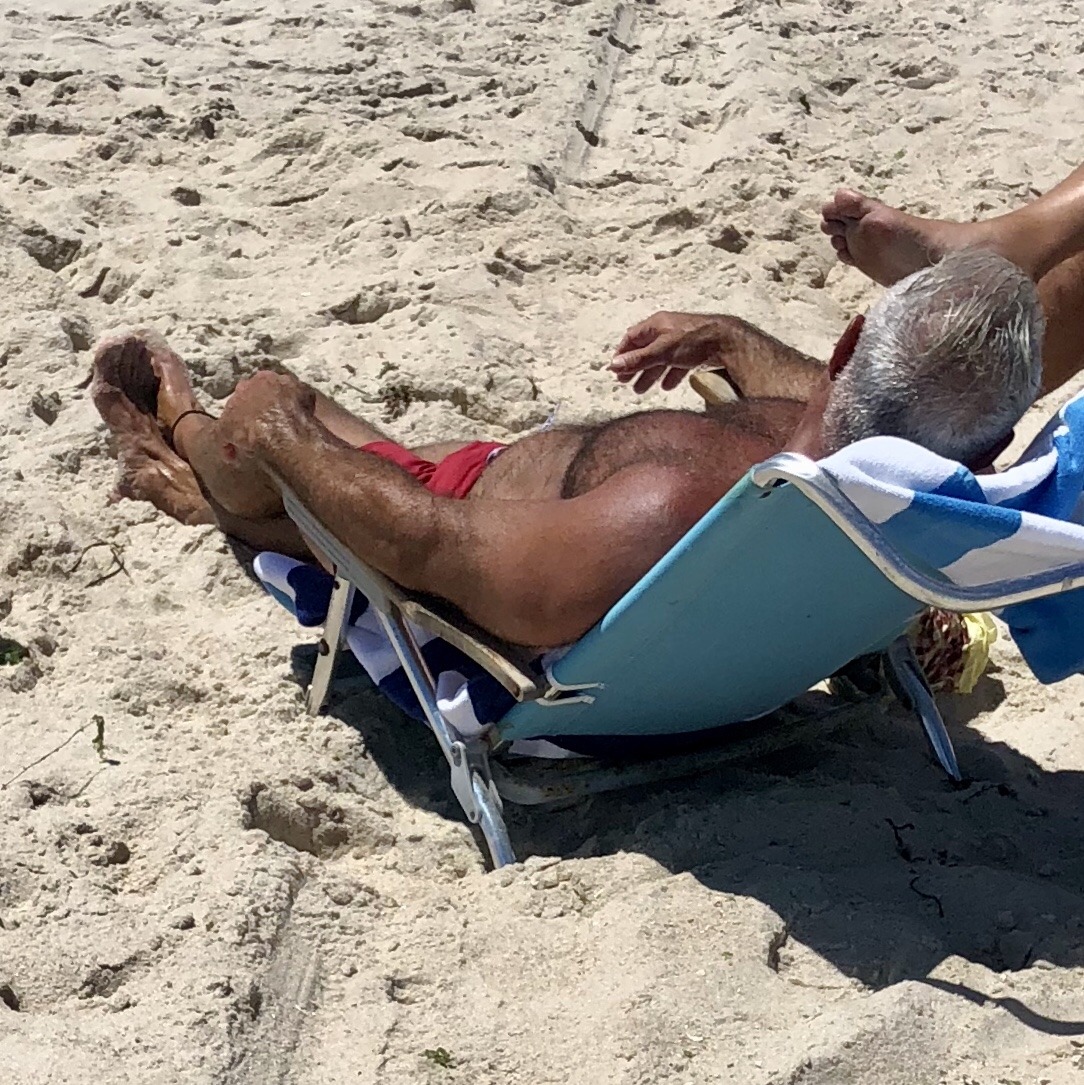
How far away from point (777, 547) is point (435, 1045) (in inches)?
30.9

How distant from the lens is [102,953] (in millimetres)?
2072

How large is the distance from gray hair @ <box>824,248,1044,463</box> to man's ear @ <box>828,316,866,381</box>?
3 centimetres

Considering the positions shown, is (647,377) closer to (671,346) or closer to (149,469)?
(671,346)

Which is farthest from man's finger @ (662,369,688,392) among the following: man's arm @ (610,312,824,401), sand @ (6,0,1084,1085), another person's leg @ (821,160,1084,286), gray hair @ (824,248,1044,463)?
gray hair @ (824,248,1044,463)

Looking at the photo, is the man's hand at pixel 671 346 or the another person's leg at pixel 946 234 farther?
the man's hand at pixel 671 346

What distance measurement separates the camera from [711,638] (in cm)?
230

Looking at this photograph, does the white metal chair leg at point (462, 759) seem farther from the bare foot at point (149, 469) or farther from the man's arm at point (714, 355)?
the man's arm at point (714, 355)

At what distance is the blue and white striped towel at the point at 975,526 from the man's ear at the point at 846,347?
0.21 m

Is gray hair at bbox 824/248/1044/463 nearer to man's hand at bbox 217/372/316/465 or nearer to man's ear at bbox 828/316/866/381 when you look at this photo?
man's ear at bbox 828/316/866/381

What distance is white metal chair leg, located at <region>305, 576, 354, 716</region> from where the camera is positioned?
2.62 metres

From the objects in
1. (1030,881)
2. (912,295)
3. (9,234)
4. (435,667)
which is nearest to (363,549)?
(435,667)

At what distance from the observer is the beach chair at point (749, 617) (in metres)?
1.96

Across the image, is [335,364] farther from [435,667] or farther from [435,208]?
[435,667]

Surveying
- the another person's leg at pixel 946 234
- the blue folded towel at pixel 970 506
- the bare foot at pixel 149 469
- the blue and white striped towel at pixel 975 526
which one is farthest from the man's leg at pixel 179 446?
A: the blue folded towel at pixel 970 506
